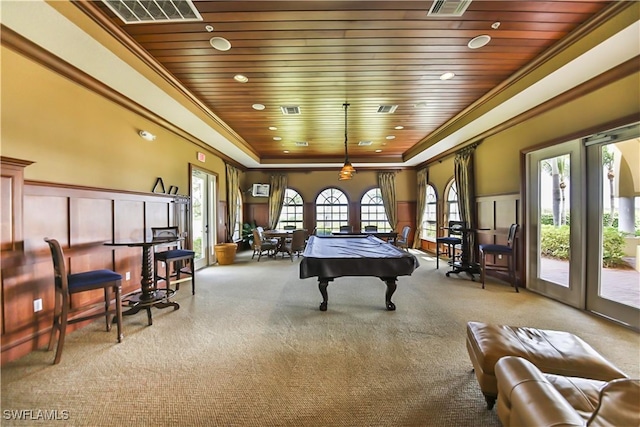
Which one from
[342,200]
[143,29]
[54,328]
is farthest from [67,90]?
[342,200]

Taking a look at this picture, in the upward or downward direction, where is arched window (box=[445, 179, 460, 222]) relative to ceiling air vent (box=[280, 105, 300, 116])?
downward

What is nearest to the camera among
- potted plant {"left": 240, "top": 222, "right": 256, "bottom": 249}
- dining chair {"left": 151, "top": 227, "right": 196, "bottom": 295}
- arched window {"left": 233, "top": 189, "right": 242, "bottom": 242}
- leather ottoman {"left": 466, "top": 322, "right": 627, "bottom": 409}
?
leather ottoman {"left": 466, "top": 322, "right": 627, "bottom": 409}

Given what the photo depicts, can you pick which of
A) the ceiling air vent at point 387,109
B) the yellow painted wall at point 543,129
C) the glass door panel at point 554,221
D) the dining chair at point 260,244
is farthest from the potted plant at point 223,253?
the glass door panel at point 554,221

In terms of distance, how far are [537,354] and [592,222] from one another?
267 centimetres

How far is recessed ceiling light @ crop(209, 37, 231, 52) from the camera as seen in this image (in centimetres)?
263

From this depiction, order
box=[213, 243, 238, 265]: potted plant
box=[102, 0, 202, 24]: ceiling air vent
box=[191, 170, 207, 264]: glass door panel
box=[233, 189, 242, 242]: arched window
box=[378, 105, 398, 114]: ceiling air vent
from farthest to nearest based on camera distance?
box=[233, 189, 242, 242]: arched window < box=[213, 243, 238, 265]: potted plant < box=[191, 170, 207, 264]: glass door panel < box=[378, 105, 398, 114]: ceiling air vent < box=[102, 0, 202, 24]: ceiling air vent

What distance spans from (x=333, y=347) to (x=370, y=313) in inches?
37.2

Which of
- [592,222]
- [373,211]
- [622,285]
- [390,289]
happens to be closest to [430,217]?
[373,211]

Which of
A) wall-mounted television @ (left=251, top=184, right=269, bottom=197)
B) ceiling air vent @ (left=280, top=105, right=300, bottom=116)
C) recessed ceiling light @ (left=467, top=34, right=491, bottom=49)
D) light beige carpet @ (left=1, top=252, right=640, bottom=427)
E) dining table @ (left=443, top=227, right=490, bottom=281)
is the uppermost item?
ceiling air vent @ (left=280, top=105, right=300, bottom=116)

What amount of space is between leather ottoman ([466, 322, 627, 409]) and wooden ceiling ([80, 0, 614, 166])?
2.73 meters

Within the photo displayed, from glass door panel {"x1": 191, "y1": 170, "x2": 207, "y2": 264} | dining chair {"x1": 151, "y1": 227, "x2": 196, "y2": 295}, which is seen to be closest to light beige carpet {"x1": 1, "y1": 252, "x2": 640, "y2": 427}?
dining chair {"x1": 151, "y1": 227, "x2": 196, "y2": 295}

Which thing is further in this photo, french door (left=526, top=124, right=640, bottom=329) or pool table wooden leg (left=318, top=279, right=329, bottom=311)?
pool table wooden leg (left=318, top=279, right=329, bottom=311)

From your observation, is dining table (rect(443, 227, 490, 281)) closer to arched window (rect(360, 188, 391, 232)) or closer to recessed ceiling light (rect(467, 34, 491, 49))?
recessed ceiling light (rect(467, 34, 491, 49))

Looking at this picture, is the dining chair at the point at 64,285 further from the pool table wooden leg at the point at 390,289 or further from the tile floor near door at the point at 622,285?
the tile floor near door at the point at 622,285
